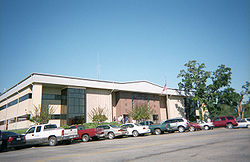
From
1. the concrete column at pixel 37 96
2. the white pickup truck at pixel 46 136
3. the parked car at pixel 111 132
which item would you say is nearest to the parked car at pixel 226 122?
the parked car at pixel 111 132

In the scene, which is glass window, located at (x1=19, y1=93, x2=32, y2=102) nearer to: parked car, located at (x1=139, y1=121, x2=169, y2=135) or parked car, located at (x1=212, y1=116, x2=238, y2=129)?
parked car, located at (x1=139, y1=121, x2=169, y2=135)

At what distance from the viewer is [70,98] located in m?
34.6

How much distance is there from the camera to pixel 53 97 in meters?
34.8

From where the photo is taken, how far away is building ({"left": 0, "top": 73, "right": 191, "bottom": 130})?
33312 mm

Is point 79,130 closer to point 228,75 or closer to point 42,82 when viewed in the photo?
point 42,82

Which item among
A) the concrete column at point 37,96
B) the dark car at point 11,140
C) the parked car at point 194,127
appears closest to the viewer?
the dark car at point 11,140

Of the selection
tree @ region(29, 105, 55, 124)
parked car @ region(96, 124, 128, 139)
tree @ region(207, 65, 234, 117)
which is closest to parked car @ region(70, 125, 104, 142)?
parked car @ region(96, 124, 128, 139)

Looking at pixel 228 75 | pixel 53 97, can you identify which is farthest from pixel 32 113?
pixel 228 75

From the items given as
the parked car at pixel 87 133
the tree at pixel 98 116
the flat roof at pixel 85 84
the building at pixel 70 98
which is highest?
the flat roof at pixel 85 84

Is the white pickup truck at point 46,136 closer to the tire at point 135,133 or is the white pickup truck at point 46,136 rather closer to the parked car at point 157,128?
the tire at point 135,133

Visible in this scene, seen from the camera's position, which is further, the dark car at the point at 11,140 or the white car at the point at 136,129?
the white car at the point at 136,129

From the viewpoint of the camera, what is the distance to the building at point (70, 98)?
109 feet

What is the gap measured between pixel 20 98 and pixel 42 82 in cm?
844

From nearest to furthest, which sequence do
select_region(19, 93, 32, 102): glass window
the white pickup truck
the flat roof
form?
the white pickup truck, the flat roof, select_region(19, 93, 32, 102): glass window
